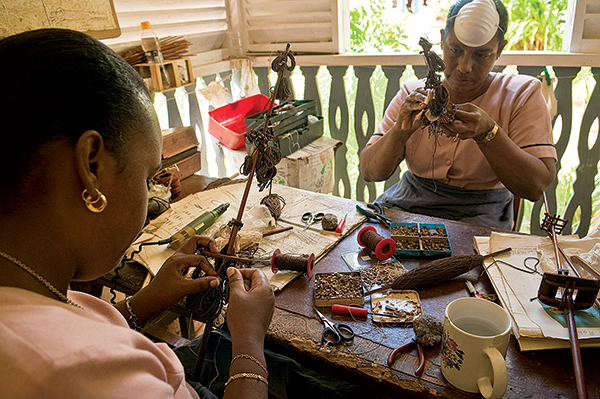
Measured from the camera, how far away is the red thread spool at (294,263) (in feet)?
5.03

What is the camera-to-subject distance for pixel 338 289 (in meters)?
1.43

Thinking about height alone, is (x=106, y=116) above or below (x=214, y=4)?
below

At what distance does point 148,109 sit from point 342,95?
327 cm

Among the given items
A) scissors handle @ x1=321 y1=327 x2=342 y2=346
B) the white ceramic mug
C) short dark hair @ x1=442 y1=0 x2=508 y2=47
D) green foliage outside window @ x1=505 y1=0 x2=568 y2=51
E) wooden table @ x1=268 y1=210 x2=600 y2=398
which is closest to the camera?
the white ceramic mug

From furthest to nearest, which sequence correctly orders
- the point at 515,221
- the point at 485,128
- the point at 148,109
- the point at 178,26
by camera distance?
the point at 178,26
the point at 515,221
the point at 485,128
the point at 148,109

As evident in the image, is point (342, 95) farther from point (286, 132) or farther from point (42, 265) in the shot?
point (42, 265)

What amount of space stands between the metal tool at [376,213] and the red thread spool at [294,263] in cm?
49

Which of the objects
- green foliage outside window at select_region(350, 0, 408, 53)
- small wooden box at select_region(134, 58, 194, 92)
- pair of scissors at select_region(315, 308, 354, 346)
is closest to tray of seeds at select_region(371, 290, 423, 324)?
pair of scissors at select_region(315, 308, 354, 346)

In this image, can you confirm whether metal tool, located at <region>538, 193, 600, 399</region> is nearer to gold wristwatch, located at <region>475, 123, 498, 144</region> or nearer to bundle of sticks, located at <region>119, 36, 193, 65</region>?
gold wristwatch, located at <region>475, 123, 498, 144</region>

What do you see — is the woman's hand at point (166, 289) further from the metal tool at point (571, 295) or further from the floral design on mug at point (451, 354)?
the metal tool at point (571, 295)

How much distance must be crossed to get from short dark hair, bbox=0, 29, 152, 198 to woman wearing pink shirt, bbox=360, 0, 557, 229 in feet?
5.00

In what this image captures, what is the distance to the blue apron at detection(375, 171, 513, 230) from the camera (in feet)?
7.31

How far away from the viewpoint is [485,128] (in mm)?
1890

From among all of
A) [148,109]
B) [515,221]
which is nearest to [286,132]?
[515,221]
